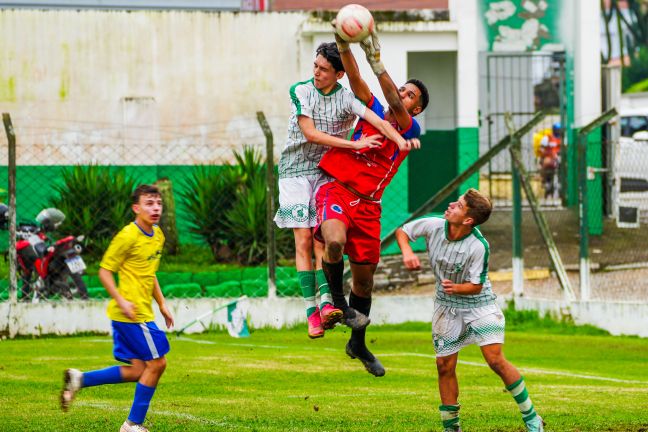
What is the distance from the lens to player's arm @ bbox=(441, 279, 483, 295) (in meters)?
9.73

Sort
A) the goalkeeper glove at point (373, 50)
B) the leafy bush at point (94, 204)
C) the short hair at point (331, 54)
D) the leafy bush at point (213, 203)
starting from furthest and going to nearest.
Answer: the leafy bush at point (213, 203) < the leafy bush at point (94, 204) < the short hair at point (331, 54) < the goalkeeper glove at point (373, 50)

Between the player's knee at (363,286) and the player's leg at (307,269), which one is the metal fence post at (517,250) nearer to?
the player's knee at (363,286)

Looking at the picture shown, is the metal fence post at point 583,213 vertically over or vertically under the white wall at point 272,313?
over

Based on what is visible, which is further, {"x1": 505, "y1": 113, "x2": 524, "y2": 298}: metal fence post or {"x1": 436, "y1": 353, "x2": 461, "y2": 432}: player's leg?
{"x1": 505, "y1": 113, "x2": 524, "y2": 298}: metal fence post

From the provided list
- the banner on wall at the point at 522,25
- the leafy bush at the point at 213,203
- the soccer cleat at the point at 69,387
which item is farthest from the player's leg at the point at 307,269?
the banner on wall at the point at 522,25

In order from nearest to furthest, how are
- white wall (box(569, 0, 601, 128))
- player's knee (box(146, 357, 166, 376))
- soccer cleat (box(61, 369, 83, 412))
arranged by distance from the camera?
player's knee (box(146, 357, 166, 376)) < soccer cleat (box(61, 369, 83, 412)) < white wall (box(569, 0, 601, 128))

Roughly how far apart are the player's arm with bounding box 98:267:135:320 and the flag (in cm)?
722

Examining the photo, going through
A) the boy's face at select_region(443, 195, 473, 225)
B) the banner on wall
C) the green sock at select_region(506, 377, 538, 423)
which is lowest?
the green sock at select_region(506, 377, 538, 423)

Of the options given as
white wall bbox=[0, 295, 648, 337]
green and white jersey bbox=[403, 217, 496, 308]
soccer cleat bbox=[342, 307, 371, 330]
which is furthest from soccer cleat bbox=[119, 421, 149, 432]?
white wall bbox=[0, 295, 648, 337]

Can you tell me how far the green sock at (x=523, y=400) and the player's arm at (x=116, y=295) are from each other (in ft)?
9.83

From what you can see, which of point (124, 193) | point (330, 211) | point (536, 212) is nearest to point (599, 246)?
point (536, 212)

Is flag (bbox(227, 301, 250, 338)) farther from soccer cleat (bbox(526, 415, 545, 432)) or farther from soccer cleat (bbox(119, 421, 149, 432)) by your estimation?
soccer cleat (bbox(526, 415, 545, 432))

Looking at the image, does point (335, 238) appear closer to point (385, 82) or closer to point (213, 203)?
point (385, 82)

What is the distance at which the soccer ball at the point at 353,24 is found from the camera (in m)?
8.55
